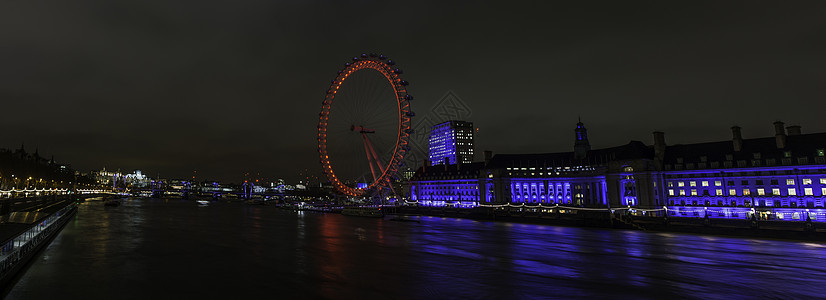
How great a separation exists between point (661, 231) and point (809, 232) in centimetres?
1806

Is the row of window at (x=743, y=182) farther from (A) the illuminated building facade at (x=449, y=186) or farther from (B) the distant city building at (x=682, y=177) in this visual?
(A) the illuminated building facade at (x=449, y=186)

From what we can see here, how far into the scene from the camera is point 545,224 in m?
83.8

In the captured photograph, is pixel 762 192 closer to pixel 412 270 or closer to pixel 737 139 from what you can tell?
pixel 737 139

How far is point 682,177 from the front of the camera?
9600 centimetres

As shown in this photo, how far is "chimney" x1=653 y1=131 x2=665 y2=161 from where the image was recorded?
10325 cm

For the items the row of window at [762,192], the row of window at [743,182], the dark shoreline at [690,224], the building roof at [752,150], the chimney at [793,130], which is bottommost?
the dark shoreline at [690,224]

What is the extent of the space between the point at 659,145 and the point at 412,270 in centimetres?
9910

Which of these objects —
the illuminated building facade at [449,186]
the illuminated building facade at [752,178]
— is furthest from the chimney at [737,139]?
the illuminated building facade at [449,186]

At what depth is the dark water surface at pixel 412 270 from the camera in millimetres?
23297

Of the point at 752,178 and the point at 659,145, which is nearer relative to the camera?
the point at 752,178

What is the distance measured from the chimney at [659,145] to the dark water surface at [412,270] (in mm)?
58429

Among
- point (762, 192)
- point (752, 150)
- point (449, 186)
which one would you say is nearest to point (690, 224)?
point (762, 192)

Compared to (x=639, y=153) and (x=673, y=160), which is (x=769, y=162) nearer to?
(x=673, y=160)

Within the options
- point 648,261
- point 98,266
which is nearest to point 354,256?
point 98,266
